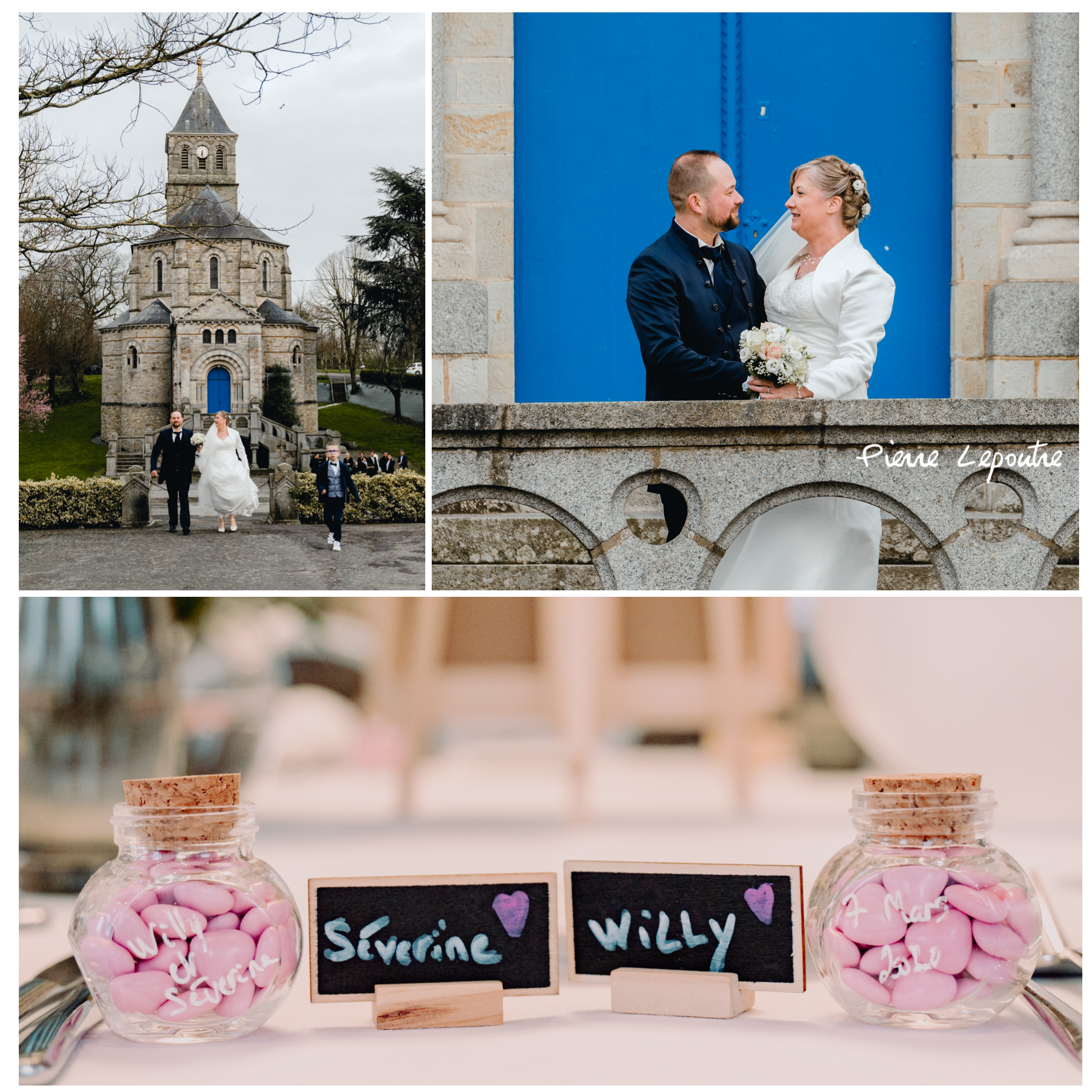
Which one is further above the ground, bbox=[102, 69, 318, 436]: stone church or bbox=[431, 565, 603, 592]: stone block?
bbox=[102, 69, 318, 436]: stone church

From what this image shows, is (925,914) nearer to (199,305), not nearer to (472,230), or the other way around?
(199,305)

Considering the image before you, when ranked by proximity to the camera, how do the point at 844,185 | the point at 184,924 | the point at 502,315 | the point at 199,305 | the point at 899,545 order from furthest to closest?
1. the point at 502,315
2. the point at 844,185
3. the point at 899,545
4. the point at 199,305
5. the point at 184,924

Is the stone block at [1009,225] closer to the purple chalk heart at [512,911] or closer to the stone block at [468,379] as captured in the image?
the stone block at [468,379]

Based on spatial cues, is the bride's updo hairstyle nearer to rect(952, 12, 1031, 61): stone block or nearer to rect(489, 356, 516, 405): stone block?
rect(952, 12, 1031, 61): stone block

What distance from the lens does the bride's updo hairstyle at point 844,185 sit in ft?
8.16

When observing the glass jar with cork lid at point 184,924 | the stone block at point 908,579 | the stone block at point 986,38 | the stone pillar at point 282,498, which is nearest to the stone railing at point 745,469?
the stone block at point 908,579

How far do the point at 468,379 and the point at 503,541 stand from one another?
0.58m

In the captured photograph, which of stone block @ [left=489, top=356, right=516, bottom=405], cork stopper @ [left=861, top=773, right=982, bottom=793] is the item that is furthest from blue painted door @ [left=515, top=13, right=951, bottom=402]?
cork stopper @ [left=861, top=773, right=982, bottom=793]

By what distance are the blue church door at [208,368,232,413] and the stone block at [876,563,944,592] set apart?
1.33 m

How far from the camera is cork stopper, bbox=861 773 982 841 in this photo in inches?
64.2

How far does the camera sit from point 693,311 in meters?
2.30

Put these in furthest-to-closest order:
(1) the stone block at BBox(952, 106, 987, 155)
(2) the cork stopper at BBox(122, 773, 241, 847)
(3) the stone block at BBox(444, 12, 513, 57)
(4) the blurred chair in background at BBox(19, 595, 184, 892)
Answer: (1) the stone block at BBox(952, 106, 987, 155) < (3) the stone block at BBox(444, 12, 513, 57) < (4) the blurred chair in background at BBox(19, 595, 184, 892) < (2) the cork stopper at BBox(122, 773, 241, 847)

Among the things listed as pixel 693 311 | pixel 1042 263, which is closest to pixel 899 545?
pixel 693 311

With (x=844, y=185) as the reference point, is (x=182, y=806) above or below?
below
